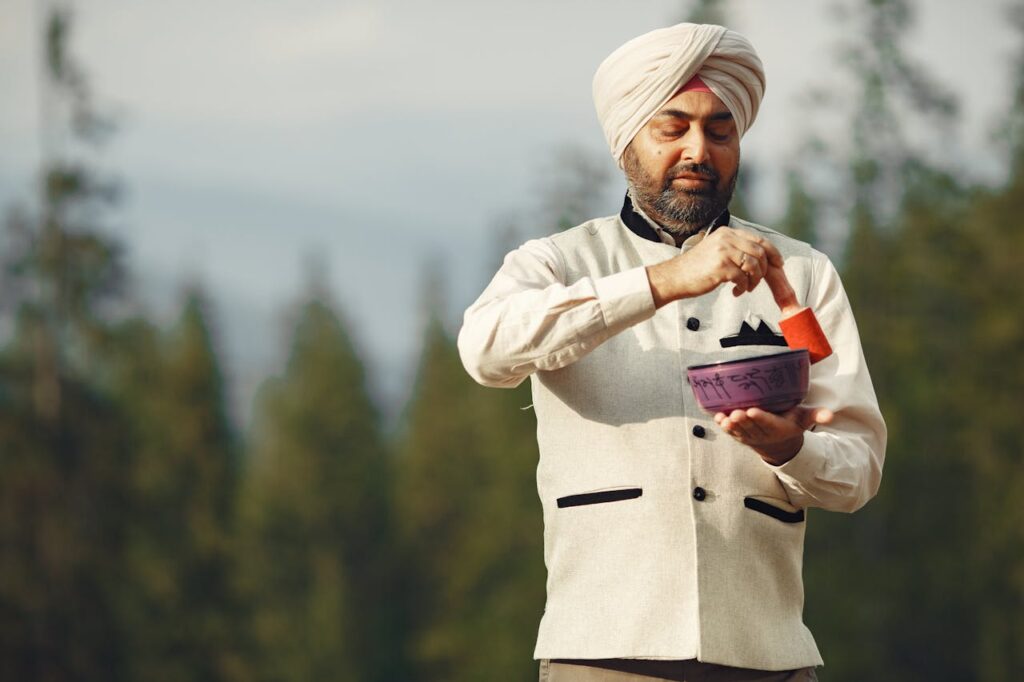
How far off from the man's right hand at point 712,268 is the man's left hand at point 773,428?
259mm

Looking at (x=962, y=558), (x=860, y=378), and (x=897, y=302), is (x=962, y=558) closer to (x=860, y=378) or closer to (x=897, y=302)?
(x=897, y=302)

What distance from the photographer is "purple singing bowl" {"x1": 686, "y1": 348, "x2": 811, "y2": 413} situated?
3127 millimetres

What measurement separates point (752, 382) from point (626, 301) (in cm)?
30

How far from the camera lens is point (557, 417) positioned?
3535mm

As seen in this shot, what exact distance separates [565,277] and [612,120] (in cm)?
39

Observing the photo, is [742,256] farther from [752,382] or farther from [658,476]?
[658,476]

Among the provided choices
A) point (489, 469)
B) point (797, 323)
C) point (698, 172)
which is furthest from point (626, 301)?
point (489, 469)

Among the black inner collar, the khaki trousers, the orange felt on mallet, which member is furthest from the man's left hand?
the black inner collar

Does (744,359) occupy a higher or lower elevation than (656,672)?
higher

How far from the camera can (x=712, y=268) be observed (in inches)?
124

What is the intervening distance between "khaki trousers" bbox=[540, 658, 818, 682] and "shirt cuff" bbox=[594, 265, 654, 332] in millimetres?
744

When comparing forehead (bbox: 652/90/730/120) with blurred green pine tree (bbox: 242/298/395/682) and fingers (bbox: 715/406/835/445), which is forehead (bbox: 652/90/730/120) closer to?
fingers (bbox: 715/406/835/445)

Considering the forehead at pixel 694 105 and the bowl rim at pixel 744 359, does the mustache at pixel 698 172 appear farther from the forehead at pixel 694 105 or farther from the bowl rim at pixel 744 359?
the bowl rim at pixel 744 359

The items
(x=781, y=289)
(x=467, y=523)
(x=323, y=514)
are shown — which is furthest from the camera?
(x=467, y=523)
